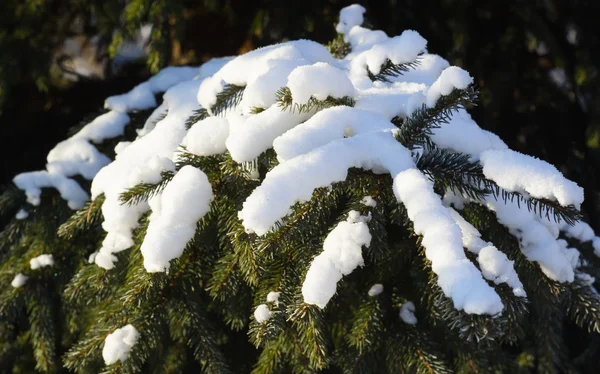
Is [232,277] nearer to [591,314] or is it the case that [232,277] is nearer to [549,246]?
[549,246]

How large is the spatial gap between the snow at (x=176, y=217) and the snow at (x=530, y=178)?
61 cm

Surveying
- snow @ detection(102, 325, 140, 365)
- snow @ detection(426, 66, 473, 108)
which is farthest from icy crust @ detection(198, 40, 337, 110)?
snow @ detection(102, 325, 140, 365)

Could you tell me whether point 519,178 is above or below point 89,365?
above

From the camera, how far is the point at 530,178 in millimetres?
923

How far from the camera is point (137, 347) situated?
116cm

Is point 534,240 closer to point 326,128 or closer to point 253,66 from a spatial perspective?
point 326,128

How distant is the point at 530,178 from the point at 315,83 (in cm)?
46

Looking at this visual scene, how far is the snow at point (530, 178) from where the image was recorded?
0.89m

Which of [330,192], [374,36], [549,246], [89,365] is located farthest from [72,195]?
[549,246]

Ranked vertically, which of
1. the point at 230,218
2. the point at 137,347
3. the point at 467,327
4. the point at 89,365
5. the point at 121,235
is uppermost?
the point at 467,327

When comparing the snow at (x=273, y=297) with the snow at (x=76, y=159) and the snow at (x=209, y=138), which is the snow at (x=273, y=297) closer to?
the snow at (x=209, y=138)

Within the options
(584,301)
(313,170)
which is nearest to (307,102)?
(313,170)

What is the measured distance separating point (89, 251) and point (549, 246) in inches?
53.0

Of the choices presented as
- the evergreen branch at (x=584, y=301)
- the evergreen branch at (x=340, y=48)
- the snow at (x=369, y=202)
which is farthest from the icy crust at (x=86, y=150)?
the evergreen branch at (x=584, y=301)
